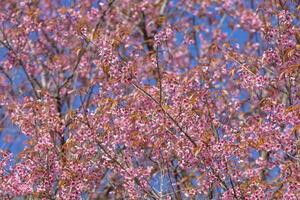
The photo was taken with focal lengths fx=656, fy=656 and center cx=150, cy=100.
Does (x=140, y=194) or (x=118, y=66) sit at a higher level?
(x=118, y=66)

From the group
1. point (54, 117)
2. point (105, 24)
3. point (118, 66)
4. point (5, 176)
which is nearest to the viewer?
point (118, 66)

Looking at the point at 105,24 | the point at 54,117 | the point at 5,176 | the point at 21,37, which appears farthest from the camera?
the point at 105,24

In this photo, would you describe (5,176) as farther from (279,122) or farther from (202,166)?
(279,122)

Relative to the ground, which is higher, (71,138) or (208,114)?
(208,114)

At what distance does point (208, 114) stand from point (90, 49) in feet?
20.0

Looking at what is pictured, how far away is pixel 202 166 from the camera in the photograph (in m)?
8.45

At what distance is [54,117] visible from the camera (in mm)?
9648

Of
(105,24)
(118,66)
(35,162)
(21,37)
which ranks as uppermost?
(105,24)

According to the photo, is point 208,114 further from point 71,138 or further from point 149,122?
point 71,138

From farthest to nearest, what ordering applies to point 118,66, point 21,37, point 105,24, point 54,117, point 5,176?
point 105,24
point 21,37
point 54,117
point 5,176
point 118,66

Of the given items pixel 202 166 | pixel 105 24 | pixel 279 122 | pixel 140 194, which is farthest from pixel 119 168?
pixel 105 24

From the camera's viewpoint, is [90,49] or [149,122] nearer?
[149,122]

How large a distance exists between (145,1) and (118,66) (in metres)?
8.05

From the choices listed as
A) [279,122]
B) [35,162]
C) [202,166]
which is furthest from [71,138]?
[279,122]
